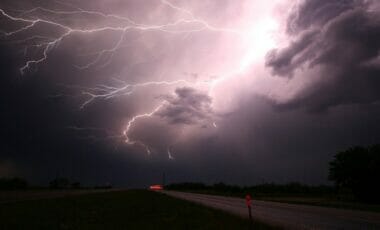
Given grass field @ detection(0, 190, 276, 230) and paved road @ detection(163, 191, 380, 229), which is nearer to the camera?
grass field @ detection(0, 190, 276, 230)

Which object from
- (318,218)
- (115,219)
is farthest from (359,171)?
→ (115,219)

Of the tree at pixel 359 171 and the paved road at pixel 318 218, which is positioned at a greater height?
the tree at pixel 359 171

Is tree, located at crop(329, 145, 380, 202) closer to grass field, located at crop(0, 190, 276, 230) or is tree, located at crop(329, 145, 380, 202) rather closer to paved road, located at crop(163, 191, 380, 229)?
paved road, located at crop(163, 191, 380, 229)

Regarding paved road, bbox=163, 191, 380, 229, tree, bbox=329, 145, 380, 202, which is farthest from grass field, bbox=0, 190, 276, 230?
tree, bbox=329, 145, 380, 202

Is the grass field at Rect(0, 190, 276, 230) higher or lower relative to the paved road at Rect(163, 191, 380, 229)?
lower

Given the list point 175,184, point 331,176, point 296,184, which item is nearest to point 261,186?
point 296,184

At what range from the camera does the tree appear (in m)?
46.0

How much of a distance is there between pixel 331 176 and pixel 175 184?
152 meters

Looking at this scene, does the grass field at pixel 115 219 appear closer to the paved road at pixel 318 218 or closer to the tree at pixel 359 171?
the paved road at pixel 318 218

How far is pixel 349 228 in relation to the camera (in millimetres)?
16781

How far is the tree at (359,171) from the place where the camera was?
45969 mm

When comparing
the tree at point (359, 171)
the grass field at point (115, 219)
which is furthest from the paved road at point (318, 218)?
the tree at point (359, 171)

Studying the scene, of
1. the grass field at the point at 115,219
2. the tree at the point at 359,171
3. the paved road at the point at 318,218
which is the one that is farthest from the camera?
the tree at the point at 359,171

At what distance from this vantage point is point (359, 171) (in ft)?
156
